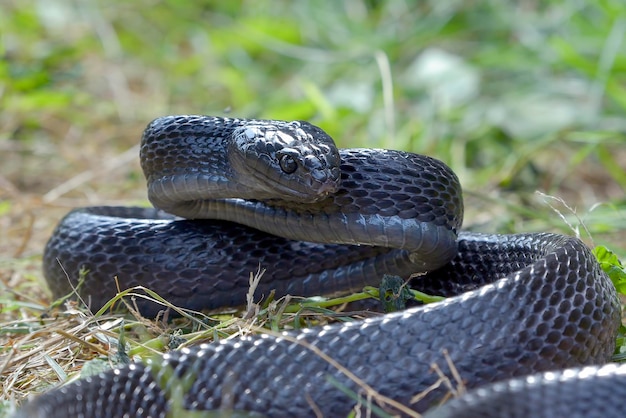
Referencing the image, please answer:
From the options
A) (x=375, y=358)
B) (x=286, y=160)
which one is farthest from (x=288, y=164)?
(x=375, y=358)

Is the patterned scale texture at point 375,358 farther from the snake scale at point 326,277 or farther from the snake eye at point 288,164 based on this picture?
the snake eye at point 288,164

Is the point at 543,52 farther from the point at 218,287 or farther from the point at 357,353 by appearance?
the point at 357,353

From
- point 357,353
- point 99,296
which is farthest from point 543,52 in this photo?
point 357,353

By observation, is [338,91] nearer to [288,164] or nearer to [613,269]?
[288,164]

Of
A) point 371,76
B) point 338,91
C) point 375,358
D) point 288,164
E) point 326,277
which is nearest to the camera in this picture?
point 375,358

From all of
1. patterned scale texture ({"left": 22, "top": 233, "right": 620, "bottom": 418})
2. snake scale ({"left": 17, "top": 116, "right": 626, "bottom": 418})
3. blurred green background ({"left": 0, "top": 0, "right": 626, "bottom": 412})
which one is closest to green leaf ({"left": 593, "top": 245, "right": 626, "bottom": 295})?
snake scale ({"left": 17, "top": 116, "right": 626, "bottom": 418})

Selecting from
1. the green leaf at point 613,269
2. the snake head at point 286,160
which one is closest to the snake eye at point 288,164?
the snake head at point 286,160
